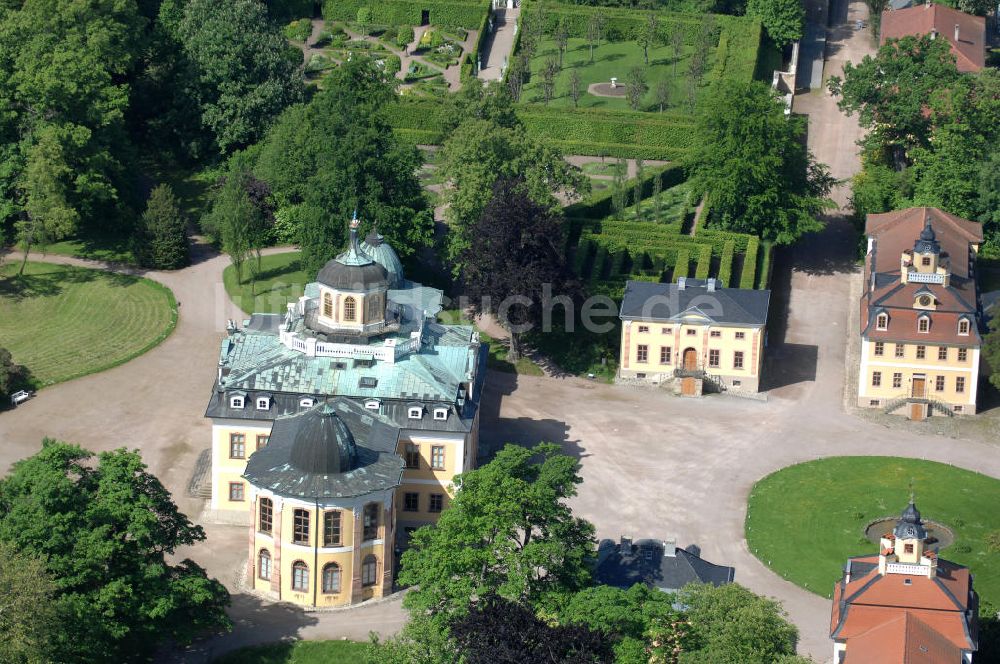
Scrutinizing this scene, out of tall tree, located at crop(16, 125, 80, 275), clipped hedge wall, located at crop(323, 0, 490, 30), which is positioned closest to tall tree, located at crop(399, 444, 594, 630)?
tall tree, located at crop(16, 125, 80, 275)

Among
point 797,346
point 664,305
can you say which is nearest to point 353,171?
point 664,305

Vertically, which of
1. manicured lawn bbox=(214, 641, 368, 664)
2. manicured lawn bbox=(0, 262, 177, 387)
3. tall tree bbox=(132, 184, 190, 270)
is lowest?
manicured lawn bbox=(214, 641, 368, 664)

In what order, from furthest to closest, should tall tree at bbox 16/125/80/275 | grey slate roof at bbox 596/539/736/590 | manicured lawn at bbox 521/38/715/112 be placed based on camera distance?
1. manicured lawn at bbox 521/38/715/112
2. tall tree at bbox 16/125/80/275
3. grey slate roof at bbox 596/539/736/590

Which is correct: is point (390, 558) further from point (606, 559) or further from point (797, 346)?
point (797, 346)

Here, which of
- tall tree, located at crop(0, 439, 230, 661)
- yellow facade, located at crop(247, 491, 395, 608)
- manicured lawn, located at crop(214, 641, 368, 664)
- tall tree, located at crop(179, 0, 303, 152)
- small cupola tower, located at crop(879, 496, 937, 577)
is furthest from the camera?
tall tree, located at crop(179, 0, 303, 152)

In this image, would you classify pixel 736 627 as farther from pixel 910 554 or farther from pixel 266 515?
pixel 266 515

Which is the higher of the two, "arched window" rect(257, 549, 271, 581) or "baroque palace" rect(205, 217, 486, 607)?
"baroque palace" rect(205, 217, 486, 607)

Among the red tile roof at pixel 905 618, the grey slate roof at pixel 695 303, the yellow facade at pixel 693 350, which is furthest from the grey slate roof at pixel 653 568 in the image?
the grey slate roof at pixel 695 303

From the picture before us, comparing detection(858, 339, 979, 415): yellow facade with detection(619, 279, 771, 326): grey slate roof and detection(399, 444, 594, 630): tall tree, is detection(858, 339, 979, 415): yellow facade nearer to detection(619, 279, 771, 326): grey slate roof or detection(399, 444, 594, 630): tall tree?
detection(619, 279, 771, 326): grey slate roof
